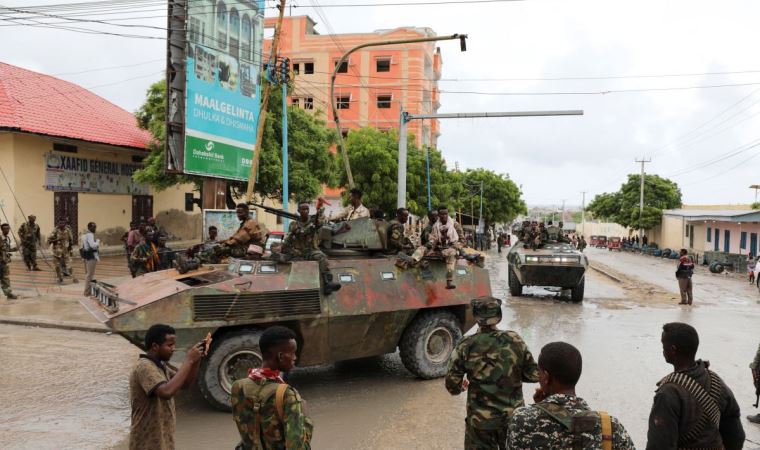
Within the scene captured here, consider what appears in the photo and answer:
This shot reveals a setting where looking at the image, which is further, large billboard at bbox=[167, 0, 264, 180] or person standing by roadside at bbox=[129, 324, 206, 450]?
large billboard at bbox=[167, 0, 264, 180]

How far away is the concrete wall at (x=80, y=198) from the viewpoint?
18.5m

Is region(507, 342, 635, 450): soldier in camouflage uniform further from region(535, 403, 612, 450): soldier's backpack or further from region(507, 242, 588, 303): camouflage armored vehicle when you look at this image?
region(507, 242, 588, 303): camouflage armored vehicle

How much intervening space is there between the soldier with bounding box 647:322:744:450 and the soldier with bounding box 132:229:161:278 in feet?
31.9

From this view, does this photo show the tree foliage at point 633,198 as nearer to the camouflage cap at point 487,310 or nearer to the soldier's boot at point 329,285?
the soldier's boot at point 329,285

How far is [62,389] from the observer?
664 centimetres

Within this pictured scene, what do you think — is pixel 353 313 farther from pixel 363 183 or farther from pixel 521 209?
pixel 521 209

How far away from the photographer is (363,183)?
2938 cm

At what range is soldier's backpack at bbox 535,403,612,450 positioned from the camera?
2363 mm

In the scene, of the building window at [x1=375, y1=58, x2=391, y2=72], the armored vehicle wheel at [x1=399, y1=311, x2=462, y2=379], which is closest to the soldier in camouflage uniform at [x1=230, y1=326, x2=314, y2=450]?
the armored vehicle wheel at [x1=399, y1=311, x2=462, y2=379]

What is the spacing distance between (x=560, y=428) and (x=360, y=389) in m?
4.72

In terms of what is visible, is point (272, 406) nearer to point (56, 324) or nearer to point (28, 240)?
point (56, 324)

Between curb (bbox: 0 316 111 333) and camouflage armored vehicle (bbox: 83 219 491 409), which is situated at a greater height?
camouflage armored vehicle (bbox: 83 219 491 409)

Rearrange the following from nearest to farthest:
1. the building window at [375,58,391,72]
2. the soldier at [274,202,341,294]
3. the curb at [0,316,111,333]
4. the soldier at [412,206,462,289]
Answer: the soldier at [274,202,341,294], the soldier at [412,206,462,289], the curb at [0,316,111,333], the building window at [375,58,391,72]

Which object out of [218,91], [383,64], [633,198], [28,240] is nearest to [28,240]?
[28,240]
